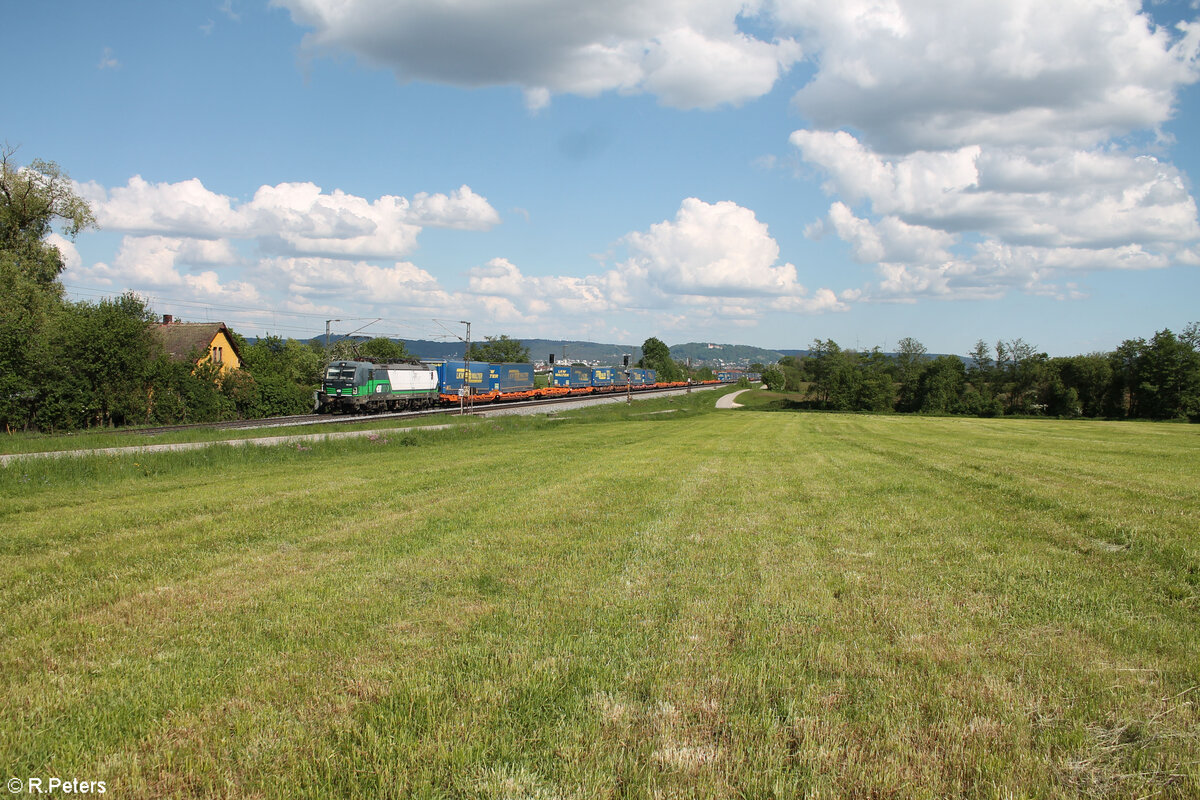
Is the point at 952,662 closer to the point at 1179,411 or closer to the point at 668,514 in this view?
the point at 668,514

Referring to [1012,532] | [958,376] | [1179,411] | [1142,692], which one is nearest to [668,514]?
[1012,532]

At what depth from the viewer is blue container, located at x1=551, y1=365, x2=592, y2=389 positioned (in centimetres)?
8569

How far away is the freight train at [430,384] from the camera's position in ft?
160

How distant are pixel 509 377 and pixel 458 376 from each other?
10.1 meters

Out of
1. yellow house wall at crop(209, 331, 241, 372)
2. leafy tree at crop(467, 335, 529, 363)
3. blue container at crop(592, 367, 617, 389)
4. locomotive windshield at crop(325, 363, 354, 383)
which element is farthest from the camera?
leafy tree at crop(467, 335, 529, 363)

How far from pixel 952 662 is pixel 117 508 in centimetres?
1284

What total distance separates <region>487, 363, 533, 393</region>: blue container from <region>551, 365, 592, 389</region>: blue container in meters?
6.90

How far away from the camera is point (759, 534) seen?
8.77 metres

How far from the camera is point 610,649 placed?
193 inches

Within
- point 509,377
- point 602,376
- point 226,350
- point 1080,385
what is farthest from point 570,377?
point 1080,385

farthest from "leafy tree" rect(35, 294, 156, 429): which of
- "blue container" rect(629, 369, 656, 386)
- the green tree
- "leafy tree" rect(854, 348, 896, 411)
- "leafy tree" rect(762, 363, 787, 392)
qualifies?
"leafy tree" rect(762, 363, 787, 392)

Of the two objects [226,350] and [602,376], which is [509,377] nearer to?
[602,376]

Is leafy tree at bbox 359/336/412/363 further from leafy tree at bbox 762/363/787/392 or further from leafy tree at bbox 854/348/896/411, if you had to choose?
leafy tree at bbox 762/363/787/392

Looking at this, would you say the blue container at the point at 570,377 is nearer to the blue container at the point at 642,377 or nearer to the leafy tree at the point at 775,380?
the blue container at the point at 642,377
